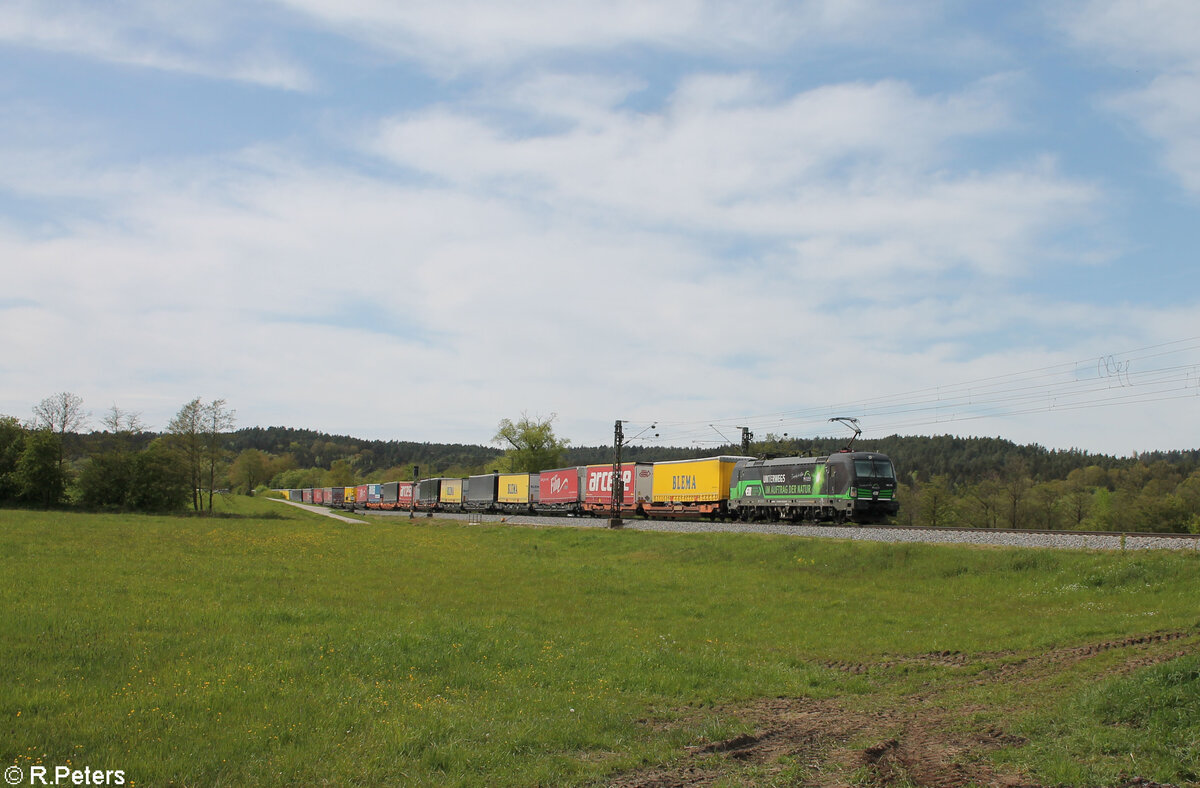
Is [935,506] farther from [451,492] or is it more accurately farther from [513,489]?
[451,492]

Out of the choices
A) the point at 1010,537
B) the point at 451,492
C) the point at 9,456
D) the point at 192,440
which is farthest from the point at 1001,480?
the point at 9,456

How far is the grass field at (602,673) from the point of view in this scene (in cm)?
728

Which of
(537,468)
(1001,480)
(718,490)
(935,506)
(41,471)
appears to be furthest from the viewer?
(537,468)

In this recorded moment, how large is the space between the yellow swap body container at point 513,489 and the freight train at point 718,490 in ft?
0.30

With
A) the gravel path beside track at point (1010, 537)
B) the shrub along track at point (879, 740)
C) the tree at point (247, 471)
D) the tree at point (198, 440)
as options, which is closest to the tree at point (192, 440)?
the tree at point (198, 440)

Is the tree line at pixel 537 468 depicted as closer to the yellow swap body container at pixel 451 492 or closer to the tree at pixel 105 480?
the tree at pixel 105 480

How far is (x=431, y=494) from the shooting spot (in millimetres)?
88688

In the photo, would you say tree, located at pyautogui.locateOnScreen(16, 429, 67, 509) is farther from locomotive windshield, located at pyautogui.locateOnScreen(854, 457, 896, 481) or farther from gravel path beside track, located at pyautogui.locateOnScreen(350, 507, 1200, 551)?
locomotive windshield, located at pyautogui.locateOnScreen(854, 457, 896, 481)

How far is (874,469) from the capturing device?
34562 mm

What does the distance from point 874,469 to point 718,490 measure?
11880 mm

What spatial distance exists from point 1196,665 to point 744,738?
16.2 feet

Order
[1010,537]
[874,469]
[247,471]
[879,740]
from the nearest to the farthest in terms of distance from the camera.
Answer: [879,740] < [1010,537] < [874,469] < [247,471]

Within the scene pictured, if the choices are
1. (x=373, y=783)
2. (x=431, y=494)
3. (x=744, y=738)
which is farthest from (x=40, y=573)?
(x=431, y=494)

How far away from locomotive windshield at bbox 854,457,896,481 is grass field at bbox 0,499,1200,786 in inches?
427
